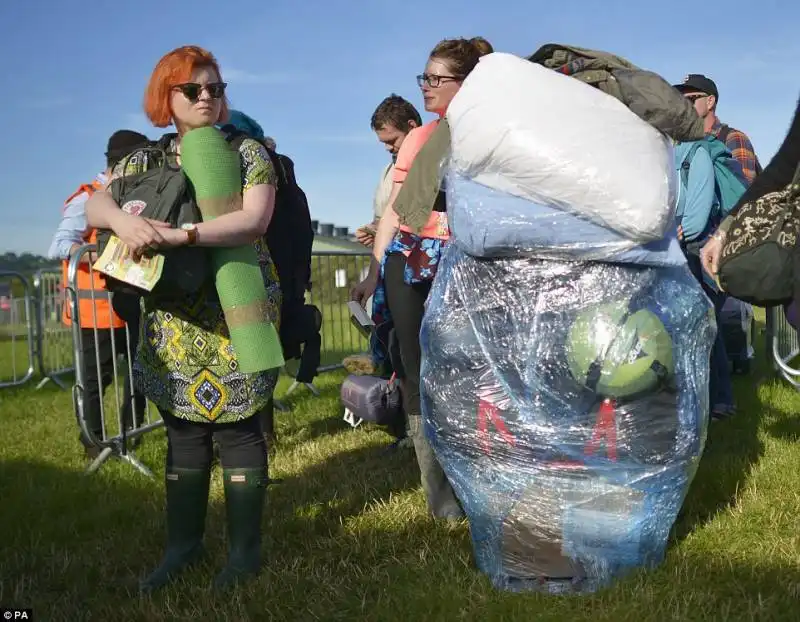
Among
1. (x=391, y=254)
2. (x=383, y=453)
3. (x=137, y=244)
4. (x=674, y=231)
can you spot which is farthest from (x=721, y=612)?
(x=383, y=453)

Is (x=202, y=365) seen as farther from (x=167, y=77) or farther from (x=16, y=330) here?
(x=16, y=330)

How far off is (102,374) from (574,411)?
3739 millimetres

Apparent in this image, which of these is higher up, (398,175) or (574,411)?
(398,175)

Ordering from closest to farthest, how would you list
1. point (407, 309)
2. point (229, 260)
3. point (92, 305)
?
point (229, 260)
point (407, 309)
point (92, 305)

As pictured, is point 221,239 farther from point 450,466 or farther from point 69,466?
point 69,466

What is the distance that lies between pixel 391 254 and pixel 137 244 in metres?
A: 1.07

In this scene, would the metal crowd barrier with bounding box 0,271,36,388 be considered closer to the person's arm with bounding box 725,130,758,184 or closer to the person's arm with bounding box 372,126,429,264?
the person's arm with bounding box 372,126,429,264

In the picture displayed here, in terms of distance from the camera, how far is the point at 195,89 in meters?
2.85

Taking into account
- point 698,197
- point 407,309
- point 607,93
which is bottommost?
point 407,309

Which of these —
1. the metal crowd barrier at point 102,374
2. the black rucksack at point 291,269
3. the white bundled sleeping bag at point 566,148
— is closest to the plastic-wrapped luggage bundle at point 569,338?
the white bundled sleeping bag at point 566,148

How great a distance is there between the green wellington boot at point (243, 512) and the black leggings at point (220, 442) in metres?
0.03

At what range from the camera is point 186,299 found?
2893 mm

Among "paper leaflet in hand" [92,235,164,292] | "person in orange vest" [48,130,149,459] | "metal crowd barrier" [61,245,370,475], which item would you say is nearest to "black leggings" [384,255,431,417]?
Result: "paper leaflet in hand" [92,235,164,292]

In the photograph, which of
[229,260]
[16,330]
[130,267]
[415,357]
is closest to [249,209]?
[229,260]
